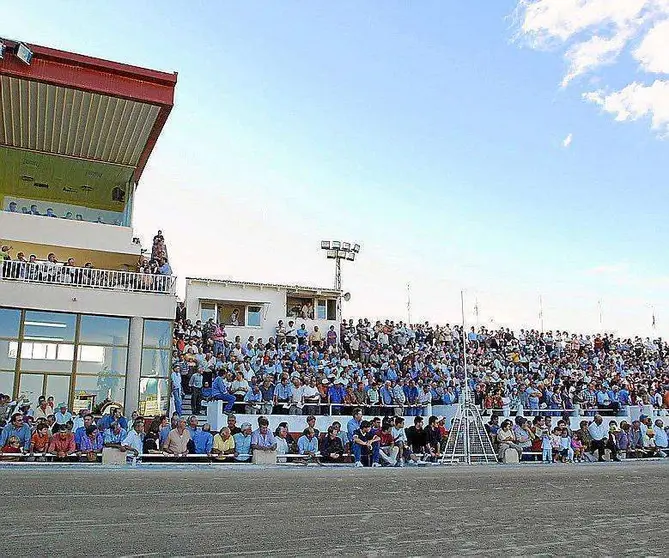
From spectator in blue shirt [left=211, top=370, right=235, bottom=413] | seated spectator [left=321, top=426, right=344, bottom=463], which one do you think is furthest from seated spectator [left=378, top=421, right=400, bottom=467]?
spectator in blue shirt [left=211, top=370, right=235, bottom=413]

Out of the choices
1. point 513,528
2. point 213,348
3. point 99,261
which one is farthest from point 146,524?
point 99,261

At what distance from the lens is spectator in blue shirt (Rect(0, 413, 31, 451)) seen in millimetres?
14680

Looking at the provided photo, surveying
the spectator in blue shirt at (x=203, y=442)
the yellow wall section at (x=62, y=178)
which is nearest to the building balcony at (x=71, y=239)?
the yellow wall section at (x=62, y=178)

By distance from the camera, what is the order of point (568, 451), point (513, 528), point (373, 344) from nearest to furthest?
point (513, 528)
point (568, 451)
point (373, 344)

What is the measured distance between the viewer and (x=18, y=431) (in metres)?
14.8

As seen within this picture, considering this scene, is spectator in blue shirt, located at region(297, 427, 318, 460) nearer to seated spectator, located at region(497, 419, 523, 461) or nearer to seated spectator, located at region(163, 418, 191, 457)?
seated spectator, located at region(163, 418, 191, 457)

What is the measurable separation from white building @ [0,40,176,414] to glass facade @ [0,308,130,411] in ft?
0.10

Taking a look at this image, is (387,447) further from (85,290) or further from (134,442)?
(85,290)

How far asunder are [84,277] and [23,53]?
6.73 m

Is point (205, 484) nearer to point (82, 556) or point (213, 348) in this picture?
point (82, 556)

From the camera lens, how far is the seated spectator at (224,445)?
610 inches

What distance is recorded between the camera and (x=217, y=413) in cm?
1942

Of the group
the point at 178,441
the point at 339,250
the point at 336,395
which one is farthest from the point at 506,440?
the point at 339,250

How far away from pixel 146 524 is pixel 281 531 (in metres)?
1.17
